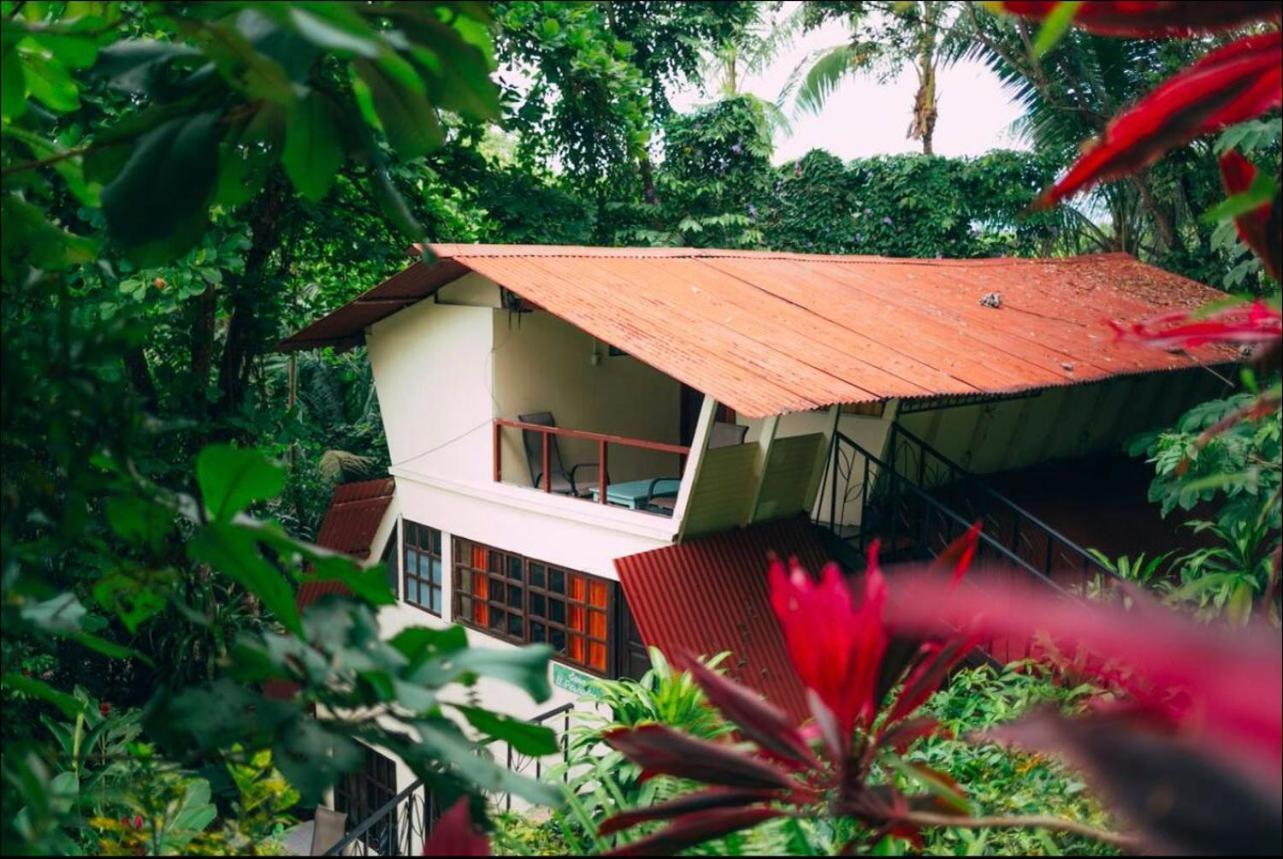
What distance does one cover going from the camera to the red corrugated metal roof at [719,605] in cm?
733

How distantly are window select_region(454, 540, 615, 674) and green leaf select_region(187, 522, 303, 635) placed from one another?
252 inches

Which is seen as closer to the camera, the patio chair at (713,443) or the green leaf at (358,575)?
the green leaf at (358,575)

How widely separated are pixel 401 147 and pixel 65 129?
661 centimetres

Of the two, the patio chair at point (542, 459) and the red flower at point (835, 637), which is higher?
the red flower at point (835, 637)

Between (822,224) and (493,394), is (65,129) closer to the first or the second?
(493,394)

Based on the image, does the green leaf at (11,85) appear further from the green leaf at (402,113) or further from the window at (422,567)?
the window at (422,567)

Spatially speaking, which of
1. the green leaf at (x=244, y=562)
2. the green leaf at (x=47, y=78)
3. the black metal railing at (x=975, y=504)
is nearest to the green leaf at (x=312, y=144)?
the green leaf at (x=244, y=562)

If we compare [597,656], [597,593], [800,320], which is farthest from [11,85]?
[800,320]

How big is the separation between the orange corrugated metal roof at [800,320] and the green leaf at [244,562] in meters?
4.58

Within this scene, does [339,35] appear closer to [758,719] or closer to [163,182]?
[163,182]

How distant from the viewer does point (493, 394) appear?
29.8 ft

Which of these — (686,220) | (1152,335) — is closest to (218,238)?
(1152,335)

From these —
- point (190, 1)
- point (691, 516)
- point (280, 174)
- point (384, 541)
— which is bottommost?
point (384, 541)

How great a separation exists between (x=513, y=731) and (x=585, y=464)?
25.8 feet
